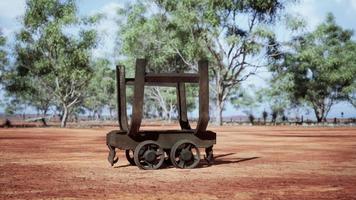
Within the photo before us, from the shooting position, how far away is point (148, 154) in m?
11.7

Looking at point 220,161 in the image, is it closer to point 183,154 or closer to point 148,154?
point 183,154

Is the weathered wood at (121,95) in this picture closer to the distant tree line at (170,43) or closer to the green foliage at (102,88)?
the distant tree line at (170,43)

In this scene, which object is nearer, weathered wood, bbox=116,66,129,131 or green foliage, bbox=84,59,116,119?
weathered wood, bbox=116,66,129,131

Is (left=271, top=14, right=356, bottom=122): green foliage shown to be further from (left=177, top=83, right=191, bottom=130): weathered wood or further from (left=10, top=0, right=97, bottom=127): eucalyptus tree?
(left=177, top=83, right=191, bottom=130): weathered wood

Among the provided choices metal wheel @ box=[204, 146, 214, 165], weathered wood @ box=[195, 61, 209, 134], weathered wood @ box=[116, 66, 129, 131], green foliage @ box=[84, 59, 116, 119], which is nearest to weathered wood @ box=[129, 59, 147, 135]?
weathered wood @ box=[116, 66, 129, 131]

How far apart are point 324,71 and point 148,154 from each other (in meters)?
49.9

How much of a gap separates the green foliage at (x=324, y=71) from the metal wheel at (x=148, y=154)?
37.1 m

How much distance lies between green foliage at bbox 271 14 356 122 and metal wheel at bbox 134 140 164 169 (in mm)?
37076

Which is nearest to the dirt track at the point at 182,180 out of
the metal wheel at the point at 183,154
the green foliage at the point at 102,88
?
the metal wheel at the point at 183,154

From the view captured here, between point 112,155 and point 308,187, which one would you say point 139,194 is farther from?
point 112,155

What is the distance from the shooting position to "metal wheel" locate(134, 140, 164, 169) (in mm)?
11633

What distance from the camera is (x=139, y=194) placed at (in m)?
8.33

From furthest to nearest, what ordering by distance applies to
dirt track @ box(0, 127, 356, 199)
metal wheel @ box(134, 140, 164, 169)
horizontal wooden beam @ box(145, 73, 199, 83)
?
horizontal wooden beam @ box(145, 73, 199, 83) → metal wheel @ box(134, 140, 164, 169) → dirt track @ box(0, 127, 356, 199)

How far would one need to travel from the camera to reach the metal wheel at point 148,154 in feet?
38.2
